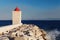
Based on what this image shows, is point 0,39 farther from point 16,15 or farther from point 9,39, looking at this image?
point 16,15

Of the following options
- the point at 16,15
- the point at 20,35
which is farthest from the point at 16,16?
the point at 20,35

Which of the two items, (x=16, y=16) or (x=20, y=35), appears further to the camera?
(x=16, y=16)

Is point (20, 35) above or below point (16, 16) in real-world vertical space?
above

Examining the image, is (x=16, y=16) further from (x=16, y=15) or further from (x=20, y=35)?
(x=20, y=35)

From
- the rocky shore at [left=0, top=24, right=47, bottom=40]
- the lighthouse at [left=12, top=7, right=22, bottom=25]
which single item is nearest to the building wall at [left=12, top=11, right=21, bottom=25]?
the lighthouse at [left=12, top=7, right=22, bottom=25]

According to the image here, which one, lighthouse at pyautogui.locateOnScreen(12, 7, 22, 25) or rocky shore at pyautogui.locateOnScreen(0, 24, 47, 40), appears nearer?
rocky shore at pyautogui.locateOnScreen(0, 24, 47, 40)

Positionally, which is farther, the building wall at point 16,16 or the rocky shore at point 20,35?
the building wall at point 16,16

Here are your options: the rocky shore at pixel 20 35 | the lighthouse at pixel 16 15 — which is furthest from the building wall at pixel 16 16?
the rocky shore at pixel 20 35

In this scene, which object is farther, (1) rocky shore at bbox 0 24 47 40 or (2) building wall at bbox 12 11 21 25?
(2) building wall at bbox 12 11 21 25

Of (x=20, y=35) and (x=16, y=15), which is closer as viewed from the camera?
(x=20, y=35)

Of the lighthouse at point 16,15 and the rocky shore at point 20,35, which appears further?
the lighthouse at point 16,15

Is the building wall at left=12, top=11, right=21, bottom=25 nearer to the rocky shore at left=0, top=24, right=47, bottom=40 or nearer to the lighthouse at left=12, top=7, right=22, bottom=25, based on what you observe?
the lighthouse at left=12, top=7, right=22, bottom=25

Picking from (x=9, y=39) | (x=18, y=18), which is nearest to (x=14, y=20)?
(x=18, y=18)

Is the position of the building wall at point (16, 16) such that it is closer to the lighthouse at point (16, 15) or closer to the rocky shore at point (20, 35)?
the lighthouse at point (16, 15)
